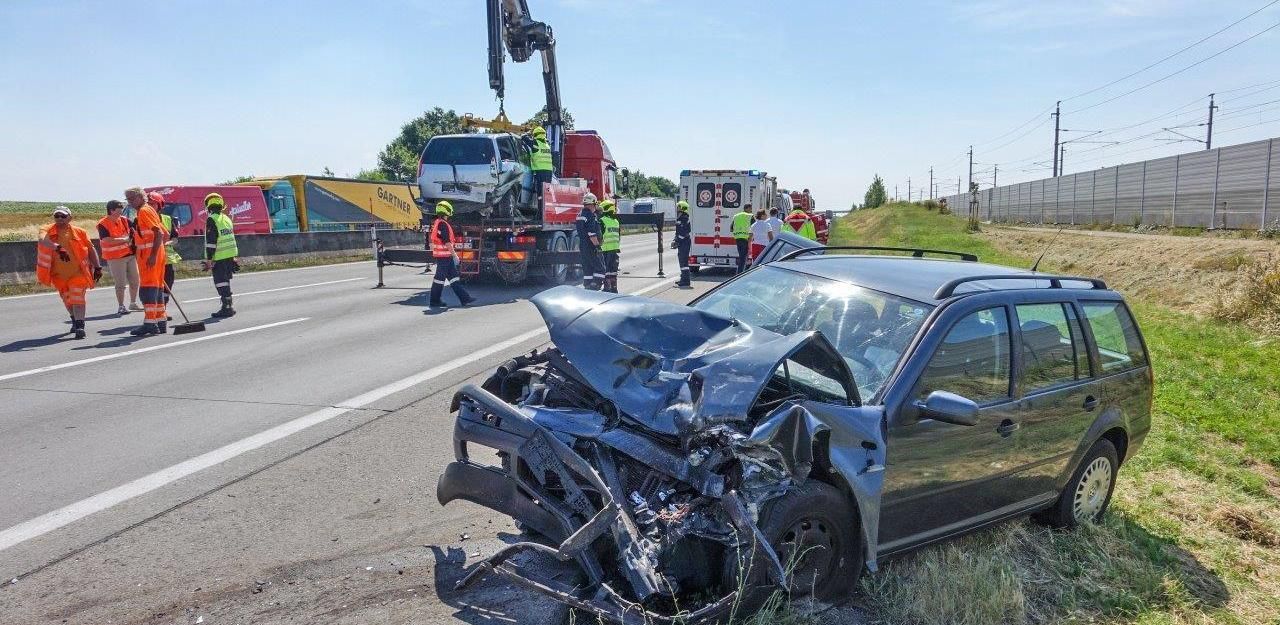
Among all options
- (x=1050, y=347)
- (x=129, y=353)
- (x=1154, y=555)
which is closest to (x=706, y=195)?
(x=129, y=353)

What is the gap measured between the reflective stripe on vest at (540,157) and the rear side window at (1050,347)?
13.9 m

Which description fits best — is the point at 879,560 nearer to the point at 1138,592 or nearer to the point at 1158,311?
the point at 1138,592

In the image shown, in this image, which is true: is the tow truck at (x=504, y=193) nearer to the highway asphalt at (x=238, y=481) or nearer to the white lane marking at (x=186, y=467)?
the highway asphalt at (x=238, y=481)

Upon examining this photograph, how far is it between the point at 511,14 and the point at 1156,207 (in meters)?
23.8

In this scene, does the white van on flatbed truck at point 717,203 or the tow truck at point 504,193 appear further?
the white van on flatbed truck at point 717,203

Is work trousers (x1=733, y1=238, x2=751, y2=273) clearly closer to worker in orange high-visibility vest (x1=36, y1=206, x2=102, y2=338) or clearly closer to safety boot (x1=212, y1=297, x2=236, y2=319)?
safety boot (x1=212, y1=297, x2=236, y2=319)

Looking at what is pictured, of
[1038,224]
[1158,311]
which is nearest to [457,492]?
[1158,311]

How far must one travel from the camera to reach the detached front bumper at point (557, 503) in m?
2.86

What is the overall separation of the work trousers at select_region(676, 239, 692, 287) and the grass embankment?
1102 cm

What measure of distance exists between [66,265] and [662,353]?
987 cm

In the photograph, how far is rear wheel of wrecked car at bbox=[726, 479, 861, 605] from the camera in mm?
3029

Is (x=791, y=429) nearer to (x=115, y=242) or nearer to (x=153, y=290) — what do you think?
(x=153, y=290)

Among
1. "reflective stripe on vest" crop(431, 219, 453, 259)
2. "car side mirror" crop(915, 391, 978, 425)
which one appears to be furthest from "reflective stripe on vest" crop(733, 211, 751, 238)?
"car side mirror" crop(915, 391, 978, 425)

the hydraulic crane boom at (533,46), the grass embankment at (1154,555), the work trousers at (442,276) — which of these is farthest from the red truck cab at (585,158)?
the grass embankment at (1154,555)
